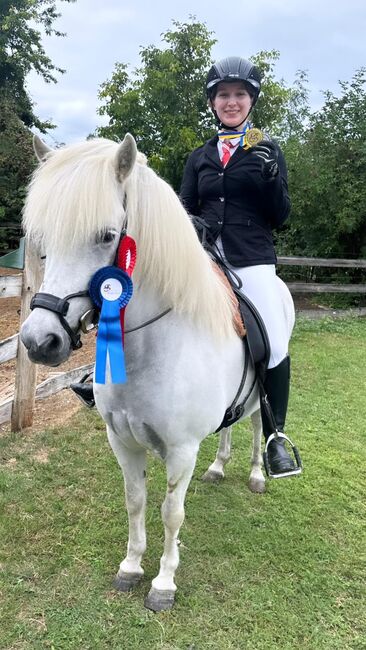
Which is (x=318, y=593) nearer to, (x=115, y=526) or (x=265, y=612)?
Answer: (x=265, y=612)

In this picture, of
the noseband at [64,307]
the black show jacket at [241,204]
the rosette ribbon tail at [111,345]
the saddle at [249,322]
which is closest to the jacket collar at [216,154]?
the black show jacket at [241,204]

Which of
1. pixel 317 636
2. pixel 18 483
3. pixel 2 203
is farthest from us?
pixel 2 203

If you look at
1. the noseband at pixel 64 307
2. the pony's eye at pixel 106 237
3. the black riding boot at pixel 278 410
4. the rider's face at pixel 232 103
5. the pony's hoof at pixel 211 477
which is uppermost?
the rider's face at pixel 232 103

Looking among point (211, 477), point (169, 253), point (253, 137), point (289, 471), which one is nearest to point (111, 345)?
point (169, 253)

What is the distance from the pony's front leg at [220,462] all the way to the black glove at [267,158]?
6.90 ft

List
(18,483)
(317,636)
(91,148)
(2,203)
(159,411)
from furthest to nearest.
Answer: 1. (2,203)
2. (18,483)
3. (317,636)
4. (159,411)
5. (91,148)

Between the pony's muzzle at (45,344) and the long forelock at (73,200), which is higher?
the long forelock at (73,200)

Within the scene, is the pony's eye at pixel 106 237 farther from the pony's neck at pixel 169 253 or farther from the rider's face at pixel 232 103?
the rider's face at pixel 232 103

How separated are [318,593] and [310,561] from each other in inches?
10.6

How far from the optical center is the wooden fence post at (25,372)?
3988 millimetres

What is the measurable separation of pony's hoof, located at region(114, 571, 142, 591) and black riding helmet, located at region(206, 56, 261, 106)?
276 centimetres

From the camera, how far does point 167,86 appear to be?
10891mm

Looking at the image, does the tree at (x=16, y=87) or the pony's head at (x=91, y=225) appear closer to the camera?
the pony's head at (x=91, y=225)

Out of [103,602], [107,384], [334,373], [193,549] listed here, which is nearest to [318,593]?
[193,549]
